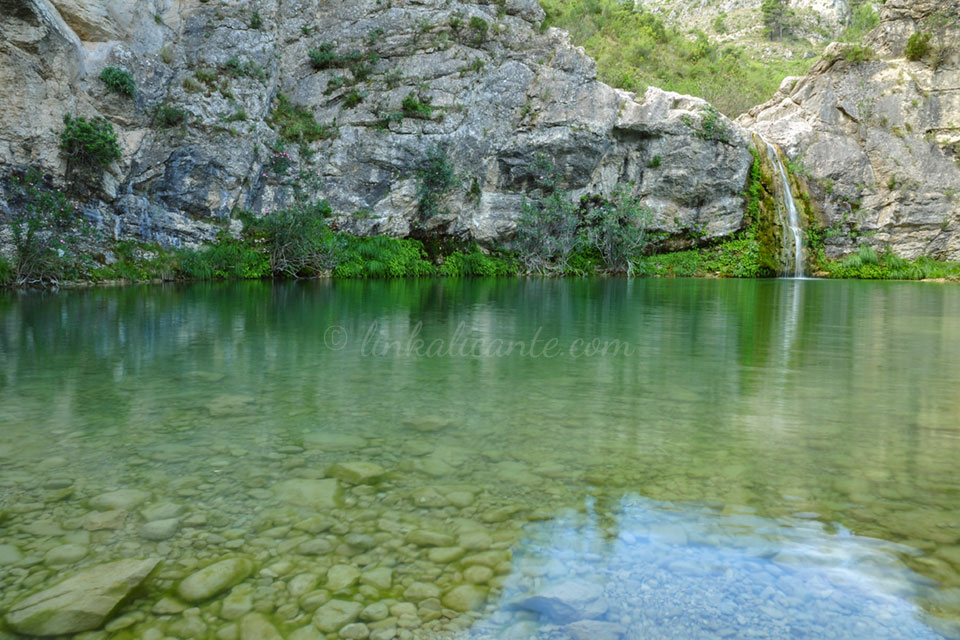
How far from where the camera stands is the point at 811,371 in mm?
4949

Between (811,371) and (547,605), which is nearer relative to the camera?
(547,605)

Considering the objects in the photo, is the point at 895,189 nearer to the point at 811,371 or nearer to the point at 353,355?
the point at 811,371

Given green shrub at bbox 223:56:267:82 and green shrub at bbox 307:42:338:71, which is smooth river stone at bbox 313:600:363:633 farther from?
green shrub at bbox 307:42:338:71

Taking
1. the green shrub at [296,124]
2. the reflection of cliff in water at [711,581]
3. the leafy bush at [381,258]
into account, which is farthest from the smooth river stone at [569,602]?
the green shrub at [296,124]

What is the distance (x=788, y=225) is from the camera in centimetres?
2473

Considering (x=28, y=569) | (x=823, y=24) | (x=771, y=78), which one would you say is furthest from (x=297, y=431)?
(x=823, y=24)

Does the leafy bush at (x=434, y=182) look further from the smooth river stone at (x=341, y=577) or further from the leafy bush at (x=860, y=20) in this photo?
the leafy bush at (x=860, y=20)

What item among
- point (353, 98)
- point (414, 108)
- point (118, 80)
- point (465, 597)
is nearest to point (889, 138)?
point (414, 108)

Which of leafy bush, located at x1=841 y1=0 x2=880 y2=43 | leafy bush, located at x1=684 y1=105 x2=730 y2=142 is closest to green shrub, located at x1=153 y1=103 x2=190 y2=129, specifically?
leafy bush, located at x1=684 y1=105 x2=730 y2=142

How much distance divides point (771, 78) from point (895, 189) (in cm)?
2483

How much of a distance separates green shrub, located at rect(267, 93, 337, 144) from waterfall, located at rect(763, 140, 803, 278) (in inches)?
745

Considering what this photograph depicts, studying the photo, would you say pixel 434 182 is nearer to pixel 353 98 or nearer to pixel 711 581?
pixel 353 98

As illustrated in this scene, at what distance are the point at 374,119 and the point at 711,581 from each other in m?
23.7

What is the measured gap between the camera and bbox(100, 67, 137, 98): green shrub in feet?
59.1
